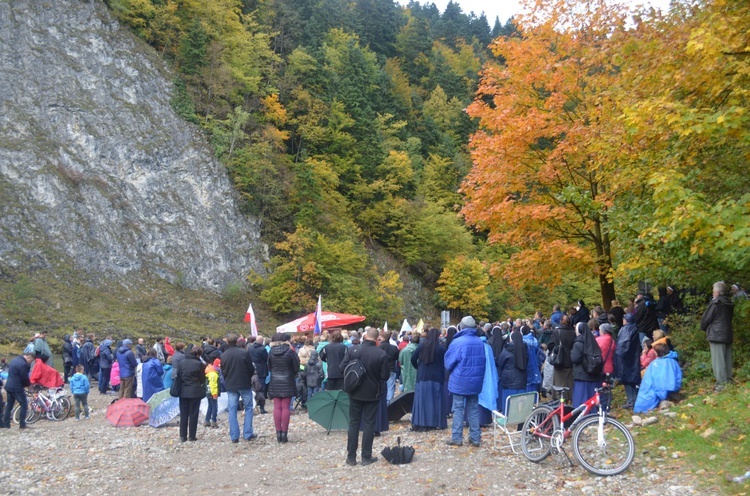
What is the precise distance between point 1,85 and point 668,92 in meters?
36.4

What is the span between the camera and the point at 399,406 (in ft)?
39.3

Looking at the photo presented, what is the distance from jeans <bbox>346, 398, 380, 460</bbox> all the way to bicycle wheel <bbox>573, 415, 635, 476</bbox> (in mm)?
2671

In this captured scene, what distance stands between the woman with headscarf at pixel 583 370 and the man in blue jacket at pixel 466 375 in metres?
1.49

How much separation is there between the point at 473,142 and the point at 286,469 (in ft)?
34.4

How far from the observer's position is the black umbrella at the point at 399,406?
39.0 ft

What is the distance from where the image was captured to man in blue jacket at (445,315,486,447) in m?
8.97

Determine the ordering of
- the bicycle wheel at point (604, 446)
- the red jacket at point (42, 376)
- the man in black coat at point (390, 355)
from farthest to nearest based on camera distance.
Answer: the red jacket at point (42, 376), the man in black coat at point (390, 355), the bicycle wheel at point (604, 446)

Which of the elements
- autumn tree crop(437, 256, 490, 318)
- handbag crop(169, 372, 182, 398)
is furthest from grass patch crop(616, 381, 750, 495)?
autumn tree crop(437, 256, 490, 318)

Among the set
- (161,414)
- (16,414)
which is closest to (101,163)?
(16,414)

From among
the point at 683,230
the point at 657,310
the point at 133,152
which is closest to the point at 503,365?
the point at 683,230

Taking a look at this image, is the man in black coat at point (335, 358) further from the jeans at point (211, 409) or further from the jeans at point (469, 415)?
the jeans at point (469, 415)

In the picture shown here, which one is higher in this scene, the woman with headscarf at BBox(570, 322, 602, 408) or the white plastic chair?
the woman with headscarf at BBox(570, 322, 602, 408)

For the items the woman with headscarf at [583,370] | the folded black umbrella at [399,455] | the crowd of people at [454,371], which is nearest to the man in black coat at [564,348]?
the crowd of people at [454,371]

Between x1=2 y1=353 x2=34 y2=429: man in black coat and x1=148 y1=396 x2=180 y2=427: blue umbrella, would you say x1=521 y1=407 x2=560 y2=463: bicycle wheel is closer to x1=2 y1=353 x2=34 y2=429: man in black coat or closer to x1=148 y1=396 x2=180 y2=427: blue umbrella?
x1=148 y1=396 x2=180 y2=427: blue umbrella
